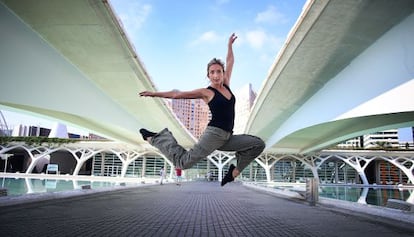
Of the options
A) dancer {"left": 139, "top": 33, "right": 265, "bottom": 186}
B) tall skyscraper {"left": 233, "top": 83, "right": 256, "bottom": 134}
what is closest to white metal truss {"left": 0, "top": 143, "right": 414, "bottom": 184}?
tall skyscraper {"left": 233, "top": 83, "right": 256, "bottom": 134}

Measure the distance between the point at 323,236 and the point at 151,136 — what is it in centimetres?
252

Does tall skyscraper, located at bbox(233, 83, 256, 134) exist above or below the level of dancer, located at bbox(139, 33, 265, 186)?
above

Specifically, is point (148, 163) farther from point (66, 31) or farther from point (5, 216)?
point (5, 216)

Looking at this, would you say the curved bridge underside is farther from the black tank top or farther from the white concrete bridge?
the black tank top

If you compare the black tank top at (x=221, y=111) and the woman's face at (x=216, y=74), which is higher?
the woman's face at (x=216, y=74)

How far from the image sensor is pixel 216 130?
11.6 ft

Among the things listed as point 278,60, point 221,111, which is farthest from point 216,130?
point 278,60

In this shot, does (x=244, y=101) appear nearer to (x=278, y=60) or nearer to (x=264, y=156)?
(x=264, y=156)

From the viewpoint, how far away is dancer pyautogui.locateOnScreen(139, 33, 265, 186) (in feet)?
11.5

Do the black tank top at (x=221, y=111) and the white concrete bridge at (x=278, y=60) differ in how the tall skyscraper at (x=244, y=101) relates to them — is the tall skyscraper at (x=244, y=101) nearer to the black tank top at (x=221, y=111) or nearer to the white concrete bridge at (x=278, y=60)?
the white concrete bridge at (x=278, y=60)

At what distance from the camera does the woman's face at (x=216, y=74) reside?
3.57m

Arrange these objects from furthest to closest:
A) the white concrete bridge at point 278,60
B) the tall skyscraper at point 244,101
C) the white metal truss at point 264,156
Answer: the white metal truss at point 264,156
the tall skyscraper at point 244,101
the white concrete bridge at point 278,60

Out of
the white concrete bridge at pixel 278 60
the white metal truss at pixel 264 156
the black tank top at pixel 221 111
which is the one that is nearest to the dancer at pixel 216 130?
the black tank top at pixel 221 111

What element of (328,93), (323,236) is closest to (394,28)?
(328,93)
